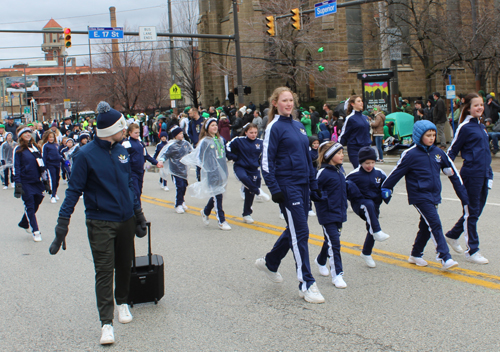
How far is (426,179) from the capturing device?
5.80m

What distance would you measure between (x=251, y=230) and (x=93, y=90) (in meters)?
43.1

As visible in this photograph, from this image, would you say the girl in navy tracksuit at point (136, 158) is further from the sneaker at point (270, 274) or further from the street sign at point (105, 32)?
the street sign at point (105, 32)

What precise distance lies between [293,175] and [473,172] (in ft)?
7.78

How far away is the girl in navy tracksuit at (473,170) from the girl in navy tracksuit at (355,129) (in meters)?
3.16

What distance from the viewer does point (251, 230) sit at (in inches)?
348

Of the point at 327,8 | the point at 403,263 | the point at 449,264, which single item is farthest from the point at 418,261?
the point at 327,8

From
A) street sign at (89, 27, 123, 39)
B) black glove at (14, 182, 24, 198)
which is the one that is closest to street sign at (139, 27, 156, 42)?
street sign at (89, 27, 123, 39)

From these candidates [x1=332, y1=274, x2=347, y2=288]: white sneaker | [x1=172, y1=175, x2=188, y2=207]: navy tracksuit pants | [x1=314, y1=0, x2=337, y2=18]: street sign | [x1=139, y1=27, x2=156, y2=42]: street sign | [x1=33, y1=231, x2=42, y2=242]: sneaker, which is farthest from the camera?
[x1=139, y1=27, x2=156, y2=42]: street sign

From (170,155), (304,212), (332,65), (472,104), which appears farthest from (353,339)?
(332,65)

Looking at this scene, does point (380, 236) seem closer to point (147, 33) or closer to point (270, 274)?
point (270, 274)

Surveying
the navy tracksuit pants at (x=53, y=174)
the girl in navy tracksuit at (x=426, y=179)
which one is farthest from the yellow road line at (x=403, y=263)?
the navy tracksuit pants at (x=53, y=174)

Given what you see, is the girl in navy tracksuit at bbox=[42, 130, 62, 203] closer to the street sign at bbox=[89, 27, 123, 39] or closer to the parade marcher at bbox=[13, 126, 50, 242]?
the parade marcher at bbox=[13, 126, 50, 242]

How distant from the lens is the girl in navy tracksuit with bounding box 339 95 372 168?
31.5 feet

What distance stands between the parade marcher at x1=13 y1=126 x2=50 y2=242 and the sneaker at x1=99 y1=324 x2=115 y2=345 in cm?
507
